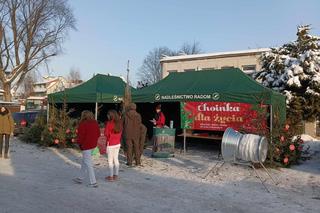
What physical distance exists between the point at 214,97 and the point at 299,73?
26.4ft

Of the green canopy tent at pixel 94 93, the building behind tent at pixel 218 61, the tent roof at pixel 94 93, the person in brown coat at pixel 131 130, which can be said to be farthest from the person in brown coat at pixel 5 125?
the building behind tent at pixel 218 61

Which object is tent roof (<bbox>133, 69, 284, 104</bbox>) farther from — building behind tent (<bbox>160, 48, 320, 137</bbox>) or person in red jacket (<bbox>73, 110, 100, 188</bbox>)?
building behind tent (<bbox>160, 48, 320, 137</bbox>)

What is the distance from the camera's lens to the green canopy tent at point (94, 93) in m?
16.2

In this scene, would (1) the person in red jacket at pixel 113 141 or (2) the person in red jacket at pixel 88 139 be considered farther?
(1) the person in red jacket at pixel 113 141

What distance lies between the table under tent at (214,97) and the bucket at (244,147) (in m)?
3.03

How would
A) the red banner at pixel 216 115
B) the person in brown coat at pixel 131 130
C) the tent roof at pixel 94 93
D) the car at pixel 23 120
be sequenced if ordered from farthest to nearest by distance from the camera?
the car at pixel 23 120, the tent roof at pixel 94 93, the red banner at pixel 216 115, the person in brown coat at pixel 131 130

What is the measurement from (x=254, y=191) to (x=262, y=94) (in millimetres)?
4440

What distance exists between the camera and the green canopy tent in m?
16.2

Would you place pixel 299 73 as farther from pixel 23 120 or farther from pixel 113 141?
pixel 23 120

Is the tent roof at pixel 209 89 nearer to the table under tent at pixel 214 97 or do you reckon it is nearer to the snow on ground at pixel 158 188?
the table under tent at pixel 214 97

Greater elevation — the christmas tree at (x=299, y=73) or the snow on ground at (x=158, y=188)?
the christmas tree at (x=299, y=73)

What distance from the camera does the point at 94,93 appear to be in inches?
632

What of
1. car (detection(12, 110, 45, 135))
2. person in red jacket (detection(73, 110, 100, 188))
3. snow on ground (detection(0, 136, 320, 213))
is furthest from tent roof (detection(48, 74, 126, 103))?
person in red jacket (detection(73, 110, 100, 188))

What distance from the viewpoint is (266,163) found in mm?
11477
